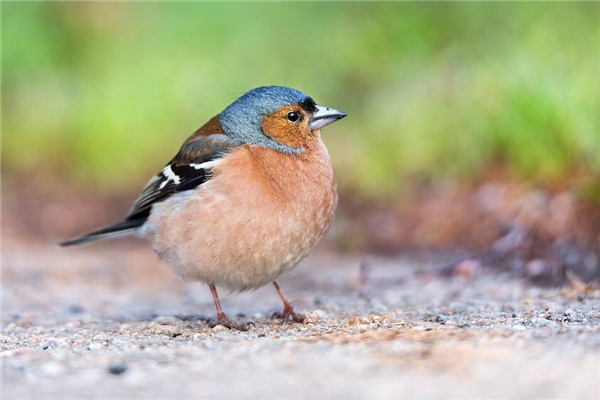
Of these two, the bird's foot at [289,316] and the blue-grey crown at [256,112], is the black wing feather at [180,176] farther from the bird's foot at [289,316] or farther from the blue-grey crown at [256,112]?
the bird's foot at [289,316]

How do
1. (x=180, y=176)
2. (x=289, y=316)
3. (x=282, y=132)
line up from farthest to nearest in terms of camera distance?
1. (x=180, y=176)
2. (x=282, y=132)
3. (x=289, y=316)

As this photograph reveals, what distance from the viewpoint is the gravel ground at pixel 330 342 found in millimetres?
3170

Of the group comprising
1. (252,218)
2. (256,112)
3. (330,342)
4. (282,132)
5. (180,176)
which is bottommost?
(330,342)

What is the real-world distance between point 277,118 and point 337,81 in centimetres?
493

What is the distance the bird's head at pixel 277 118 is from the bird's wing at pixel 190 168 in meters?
0.11

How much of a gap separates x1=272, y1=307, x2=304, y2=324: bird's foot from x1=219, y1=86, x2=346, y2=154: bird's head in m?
0.92

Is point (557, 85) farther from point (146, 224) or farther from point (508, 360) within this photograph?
point (508, 360)

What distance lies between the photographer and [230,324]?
5.03 metres

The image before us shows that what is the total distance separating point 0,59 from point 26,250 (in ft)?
11.8

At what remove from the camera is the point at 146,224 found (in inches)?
227

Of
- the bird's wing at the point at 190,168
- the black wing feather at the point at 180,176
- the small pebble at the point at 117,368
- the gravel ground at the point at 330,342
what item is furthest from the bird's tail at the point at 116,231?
the small pebble at the point at 117,368

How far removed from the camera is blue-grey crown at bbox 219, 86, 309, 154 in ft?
17.6

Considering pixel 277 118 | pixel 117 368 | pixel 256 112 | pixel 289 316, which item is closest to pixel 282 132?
pixel 277 118

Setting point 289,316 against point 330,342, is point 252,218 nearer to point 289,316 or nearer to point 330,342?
point 289,316
